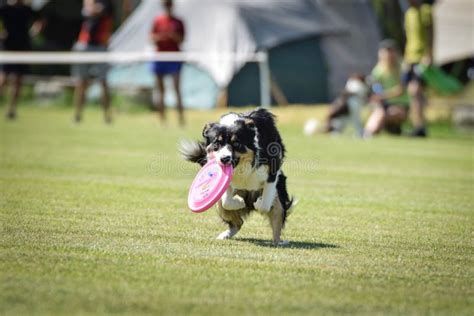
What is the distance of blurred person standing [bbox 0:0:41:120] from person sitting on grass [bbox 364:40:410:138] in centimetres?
706

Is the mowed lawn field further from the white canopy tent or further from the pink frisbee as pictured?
the white canopy tent

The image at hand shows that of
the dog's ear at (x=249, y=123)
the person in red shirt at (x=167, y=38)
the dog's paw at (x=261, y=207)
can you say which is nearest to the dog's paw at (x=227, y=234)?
the dog's paw at (x=261, y=207)

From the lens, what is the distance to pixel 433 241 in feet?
→ 23.2

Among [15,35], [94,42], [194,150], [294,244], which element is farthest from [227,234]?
[15,35]

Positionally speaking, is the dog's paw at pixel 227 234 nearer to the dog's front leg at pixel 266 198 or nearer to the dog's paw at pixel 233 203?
the dog's paw at pixel 233 203

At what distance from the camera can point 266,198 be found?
6.68 metres

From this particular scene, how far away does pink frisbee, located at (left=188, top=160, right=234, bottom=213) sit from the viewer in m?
6.38

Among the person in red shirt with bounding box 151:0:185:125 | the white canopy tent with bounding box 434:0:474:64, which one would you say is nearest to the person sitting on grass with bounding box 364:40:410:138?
the person in red shirt with bounding box 151:0:185:125

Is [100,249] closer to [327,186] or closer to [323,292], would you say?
[323,292]

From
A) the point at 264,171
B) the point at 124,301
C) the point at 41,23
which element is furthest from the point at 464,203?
the point at 41,23

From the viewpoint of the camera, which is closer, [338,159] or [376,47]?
[338,159]

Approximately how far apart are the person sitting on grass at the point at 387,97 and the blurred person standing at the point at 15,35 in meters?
7.06

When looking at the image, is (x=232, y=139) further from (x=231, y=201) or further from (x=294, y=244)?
(x=294, y=244)

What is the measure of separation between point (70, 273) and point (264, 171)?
191cm
